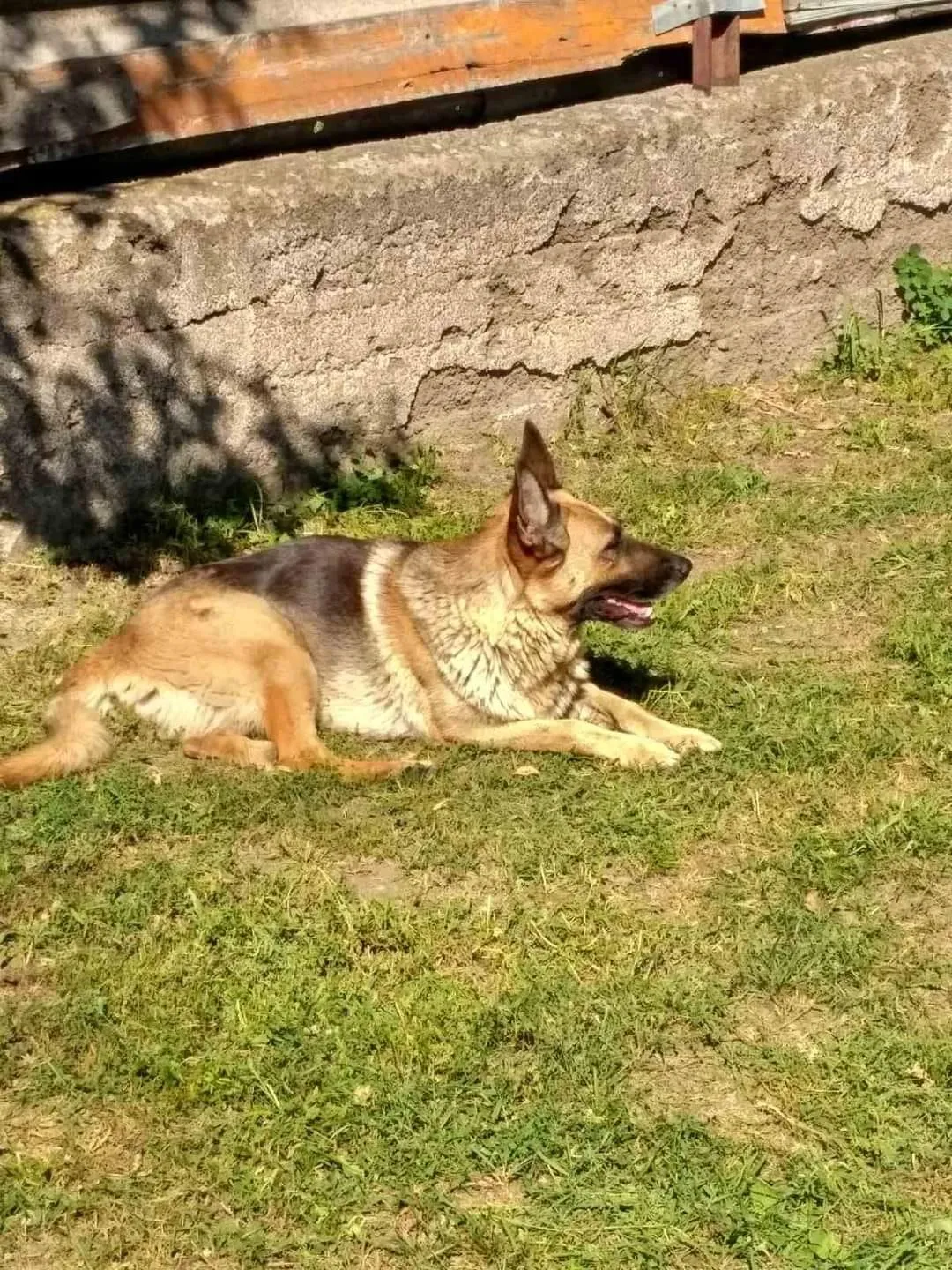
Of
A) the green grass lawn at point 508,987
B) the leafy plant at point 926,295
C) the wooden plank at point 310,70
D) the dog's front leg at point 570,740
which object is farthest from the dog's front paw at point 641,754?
the leafy plant at point 926,295

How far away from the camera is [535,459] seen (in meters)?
5.55

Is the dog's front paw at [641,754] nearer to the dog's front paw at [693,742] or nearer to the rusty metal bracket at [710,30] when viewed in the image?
the dog's front paw at [693,742]

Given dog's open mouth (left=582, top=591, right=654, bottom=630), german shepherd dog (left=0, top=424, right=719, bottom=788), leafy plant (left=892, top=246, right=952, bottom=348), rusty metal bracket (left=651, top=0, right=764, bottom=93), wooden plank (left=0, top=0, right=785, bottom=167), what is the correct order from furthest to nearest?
1. leafy plant (left=892, top=246, right=952, bottom=348)
2. rusty metal bracket (left=651, top=0, right=764, bottom=93)
3. wooden plank (left=0, top=0, right=785, bottom=167)
4. dog's open mouth (left=582, top=591, right=654, bottom=630)
5. german shepherd dog (left=0, top=424, right=719, bottom=788)

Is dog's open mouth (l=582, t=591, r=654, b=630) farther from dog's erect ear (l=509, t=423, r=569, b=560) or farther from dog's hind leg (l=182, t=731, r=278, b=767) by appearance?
dog's hind leg (l=182, t=731, r=278, b=767)

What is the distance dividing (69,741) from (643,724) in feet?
6.45

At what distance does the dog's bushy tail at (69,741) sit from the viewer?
5.33 metres

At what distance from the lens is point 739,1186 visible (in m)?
3.73

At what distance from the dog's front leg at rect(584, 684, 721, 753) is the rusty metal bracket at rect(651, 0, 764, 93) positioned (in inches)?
153

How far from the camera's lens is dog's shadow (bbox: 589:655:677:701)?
20.5 ft

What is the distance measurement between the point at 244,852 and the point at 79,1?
411 centimetres

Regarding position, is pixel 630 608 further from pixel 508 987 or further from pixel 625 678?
pixel 508 987

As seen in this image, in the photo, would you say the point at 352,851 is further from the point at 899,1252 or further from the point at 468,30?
the point at 468,30

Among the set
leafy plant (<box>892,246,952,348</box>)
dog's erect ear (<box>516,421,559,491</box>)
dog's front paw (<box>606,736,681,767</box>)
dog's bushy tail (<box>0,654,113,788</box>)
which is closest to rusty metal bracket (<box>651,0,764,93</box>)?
leafy plant (<box>892,246,952,348</box>)

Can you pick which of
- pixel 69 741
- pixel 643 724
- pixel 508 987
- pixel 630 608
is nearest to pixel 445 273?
pixel 630 608
